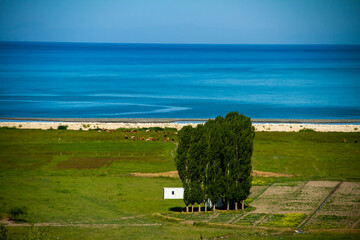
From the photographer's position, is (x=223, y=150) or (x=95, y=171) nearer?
(x=223, y=150)

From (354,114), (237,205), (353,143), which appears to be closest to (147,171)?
(237,205)

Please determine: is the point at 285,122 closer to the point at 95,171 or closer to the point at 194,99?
the point at 194,99

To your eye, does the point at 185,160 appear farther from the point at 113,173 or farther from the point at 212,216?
the point at 113,173

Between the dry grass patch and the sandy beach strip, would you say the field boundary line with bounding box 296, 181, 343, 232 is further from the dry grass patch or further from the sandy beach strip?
the sandy beach strip

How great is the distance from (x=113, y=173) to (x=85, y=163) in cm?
783

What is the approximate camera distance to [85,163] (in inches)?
3472

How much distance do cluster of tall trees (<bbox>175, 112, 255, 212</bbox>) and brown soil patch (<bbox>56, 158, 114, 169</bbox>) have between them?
28.3 metres

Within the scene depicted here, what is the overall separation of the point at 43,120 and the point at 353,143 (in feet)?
283

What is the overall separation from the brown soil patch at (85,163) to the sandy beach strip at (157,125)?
41147 mm

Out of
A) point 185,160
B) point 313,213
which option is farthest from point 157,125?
point 313,213

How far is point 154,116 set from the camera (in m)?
156

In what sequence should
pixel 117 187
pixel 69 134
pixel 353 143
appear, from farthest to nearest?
pixel 69 134 < pixel 353 143 < pixel 117 187

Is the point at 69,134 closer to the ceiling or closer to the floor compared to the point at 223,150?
closer to the ceiling

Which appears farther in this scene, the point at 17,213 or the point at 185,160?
the point at 185,160
